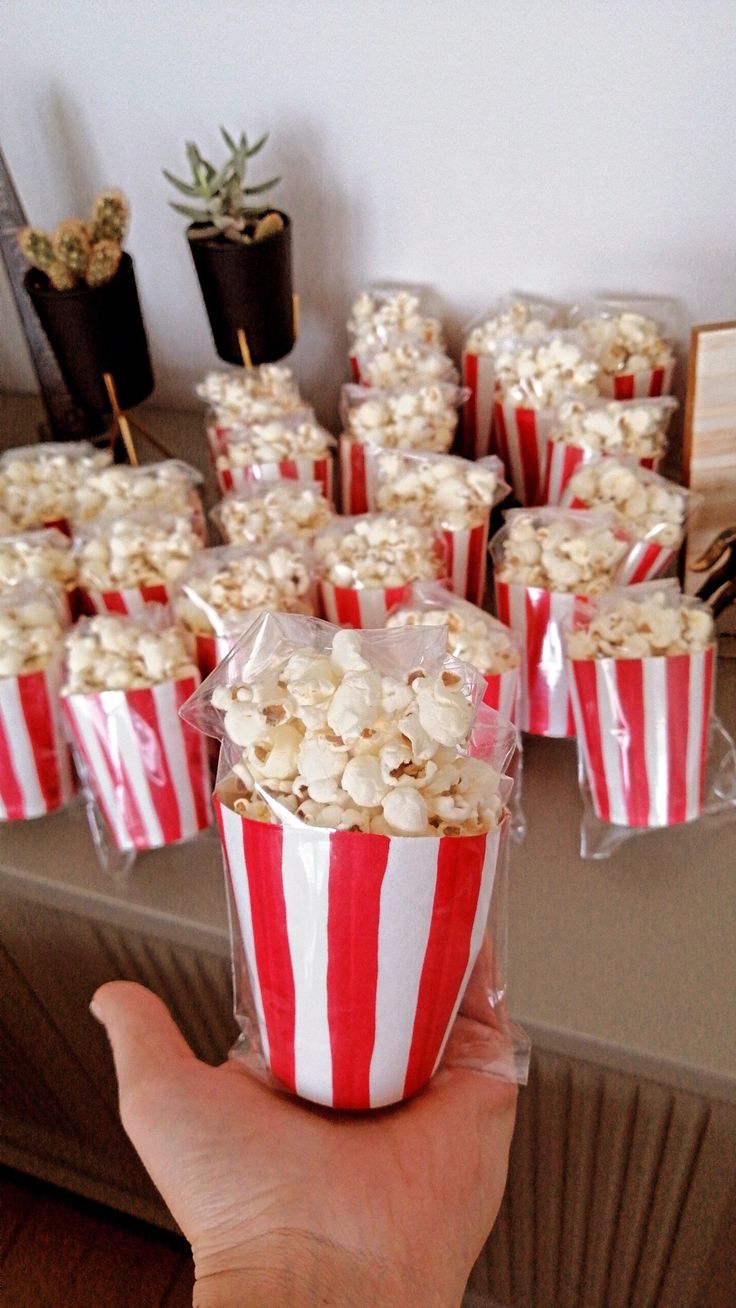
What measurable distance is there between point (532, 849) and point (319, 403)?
4.91 feet

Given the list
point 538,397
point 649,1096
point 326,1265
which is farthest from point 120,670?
point 538,397

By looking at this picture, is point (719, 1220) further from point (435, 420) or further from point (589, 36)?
point (589, 36)

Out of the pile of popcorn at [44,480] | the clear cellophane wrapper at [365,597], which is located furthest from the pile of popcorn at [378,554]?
the pile of popcorn at [44,480]

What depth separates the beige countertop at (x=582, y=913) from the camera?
1004 millimetres

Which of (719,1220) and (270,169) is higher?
(270,169)

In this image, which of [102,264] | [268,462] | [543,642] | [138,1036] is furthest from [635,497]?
[102,264]

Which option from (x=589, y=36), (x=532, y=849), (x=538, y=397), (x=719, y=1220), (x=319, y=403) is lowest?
(x=719, y=1220)

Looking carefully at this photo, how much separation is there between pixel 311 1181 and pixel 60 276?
5.40ft

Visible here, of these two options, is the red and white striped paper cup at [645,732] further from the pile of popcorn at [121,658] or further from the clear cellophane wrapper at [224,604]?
the pile of popcorn at [121,658]

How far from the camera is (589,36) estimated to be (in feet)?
5.17

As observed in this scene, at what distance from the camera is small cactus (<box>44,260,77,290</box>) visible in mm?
1731

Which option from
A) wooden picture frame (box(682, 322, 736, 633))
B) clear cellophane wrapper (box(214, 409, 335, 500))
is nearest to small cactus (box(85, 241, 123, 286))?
clear cellophane wrapper (box(214, 409, 335, 500))

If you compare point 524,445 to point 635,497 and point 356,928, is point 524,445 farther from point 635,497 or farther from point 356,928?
point 356,928

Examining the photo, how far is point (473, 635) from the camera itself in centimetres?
115
